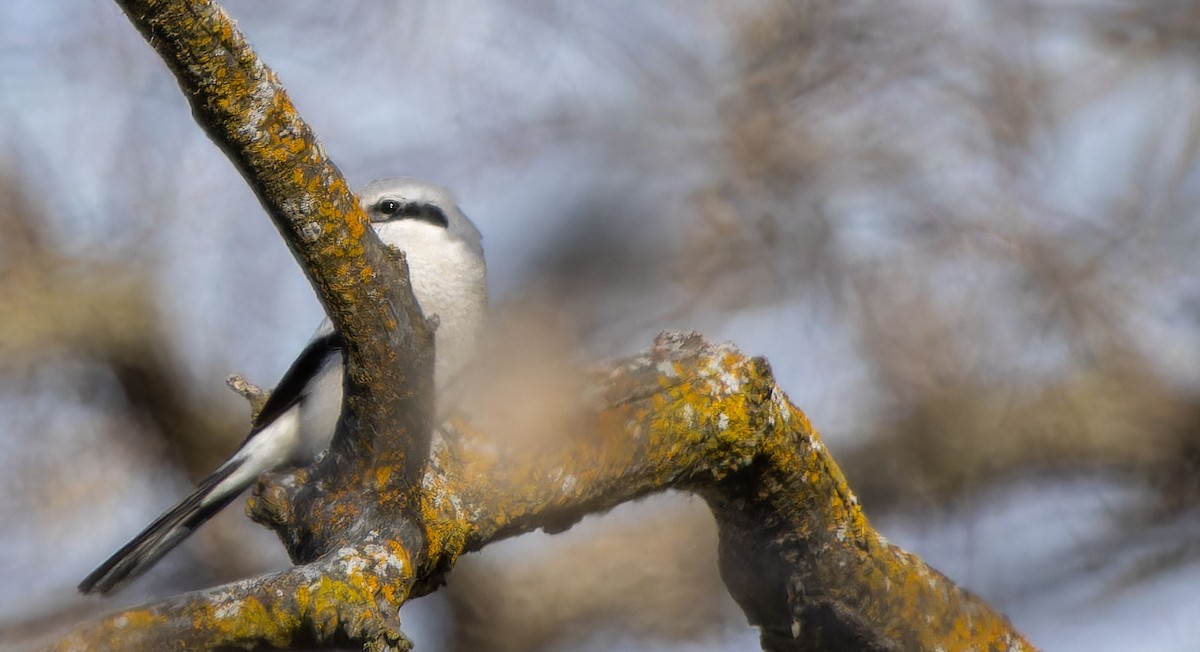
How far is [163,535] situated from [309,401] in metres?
0.47

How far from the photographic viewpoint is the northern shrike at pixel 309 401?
2846mm

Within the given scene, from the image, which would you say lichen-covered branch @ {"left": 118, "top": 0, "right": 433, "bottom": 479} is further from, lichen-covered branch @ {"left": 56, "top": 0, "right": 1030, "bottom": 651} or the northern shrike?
the northern shrike

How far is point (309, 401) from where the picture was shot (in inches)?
118

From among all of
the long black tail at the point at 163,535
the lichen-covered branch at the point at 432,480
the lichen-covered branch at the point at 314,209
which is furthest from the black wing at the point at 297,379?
the lichen-covered branch at the point at 314,209

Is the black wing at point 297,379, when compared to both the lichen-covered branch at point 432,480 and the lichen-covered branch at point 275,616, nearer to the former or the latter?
the lichen-covered branch at point 432,480

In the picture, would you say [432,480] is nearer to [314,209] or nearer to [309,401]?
[314,209]

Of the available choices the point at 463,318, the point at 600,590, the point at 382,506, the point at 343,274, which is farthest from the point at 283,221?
the point at 600,590

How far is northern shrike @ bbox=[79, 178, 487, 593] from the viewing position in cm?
285

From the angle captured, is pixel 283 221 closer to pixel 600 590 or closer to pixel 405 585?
pixel 405 585

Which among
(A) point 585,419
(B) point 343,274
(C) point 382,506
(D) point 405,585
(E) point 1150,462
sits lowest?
(D) point 405,585

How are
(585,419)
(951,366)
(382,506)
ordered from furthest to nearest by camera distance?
(951,366)
(585,419)
(382,506)

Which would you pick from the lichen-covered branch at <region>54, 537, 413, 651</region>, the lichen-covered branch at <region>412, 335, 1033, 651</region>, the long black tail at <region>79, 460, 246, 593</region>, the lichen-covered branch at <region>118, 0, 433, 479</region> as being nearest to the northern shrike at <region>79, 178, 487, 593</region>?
the long black tail at <region>79, 460, 246, 593</region>

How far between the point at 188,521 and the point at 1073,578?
2261mm

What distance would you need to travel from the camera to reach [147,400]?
12.7ft
